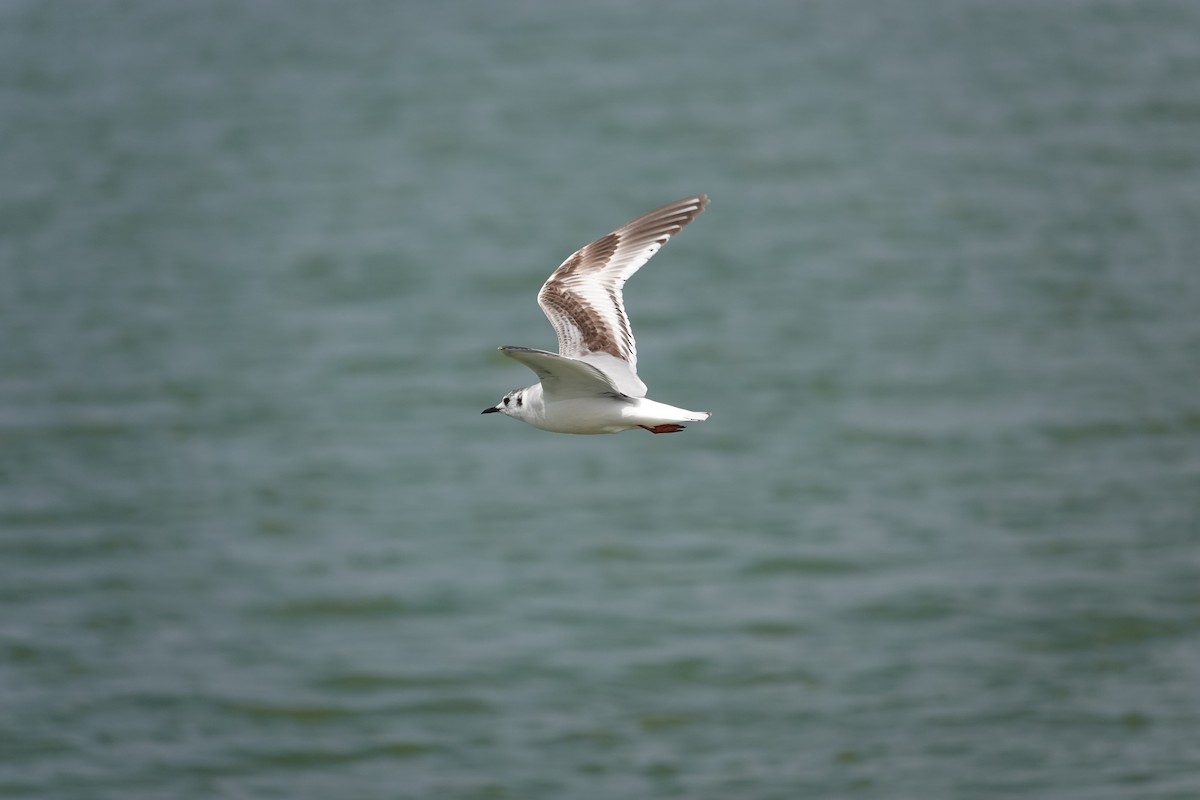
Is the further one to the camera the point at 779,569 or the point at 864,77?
the point at 864,77

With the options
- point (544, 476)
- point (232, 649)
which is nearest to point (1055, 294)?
point (544, 476)

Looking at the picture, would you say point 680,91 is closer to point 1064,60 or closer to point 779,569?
point 1064,60

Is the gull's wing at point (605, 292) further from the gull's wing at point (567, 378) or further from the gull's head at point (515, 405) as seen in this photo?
the gull's head at point (515, 405)

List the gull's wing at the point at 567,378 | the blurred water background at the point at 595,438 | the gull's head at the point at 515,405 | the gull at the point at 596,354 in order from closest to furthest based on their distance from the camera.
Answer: the gull's wing at the point at 567,378
the gull at the point at 596,354
the gull's head at the point at 515,405
the blurred water background at the point at 595,438

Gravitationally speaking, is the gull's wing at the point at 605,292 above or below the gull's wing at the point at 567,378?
above

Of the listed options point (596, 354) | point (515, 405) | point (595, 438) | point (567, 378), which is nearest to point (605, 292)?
point (596, 354)

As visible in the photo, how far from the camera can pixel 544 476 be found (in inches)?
1188

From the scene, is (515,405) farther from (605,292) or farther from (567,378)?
(605,292)

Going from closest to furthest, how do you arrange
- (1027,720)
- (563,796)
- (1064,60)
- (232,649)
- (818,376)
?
(563,796) < (1027,720) < (232,649) < (818,376) < (1064,60)

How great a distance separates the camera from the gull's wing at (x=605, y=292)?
1027 cm

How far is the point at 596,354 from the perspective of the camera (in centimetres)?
1014

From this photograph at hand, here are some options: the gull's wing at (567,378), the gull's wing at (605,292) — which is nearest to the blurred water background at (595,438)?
the gull's wing at (605,292)

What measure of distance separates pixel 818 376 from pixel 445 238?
12.2 meters

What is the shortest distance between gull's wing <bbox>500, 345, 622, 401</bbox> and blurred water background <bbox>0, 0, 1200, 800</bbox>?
10715 mm
